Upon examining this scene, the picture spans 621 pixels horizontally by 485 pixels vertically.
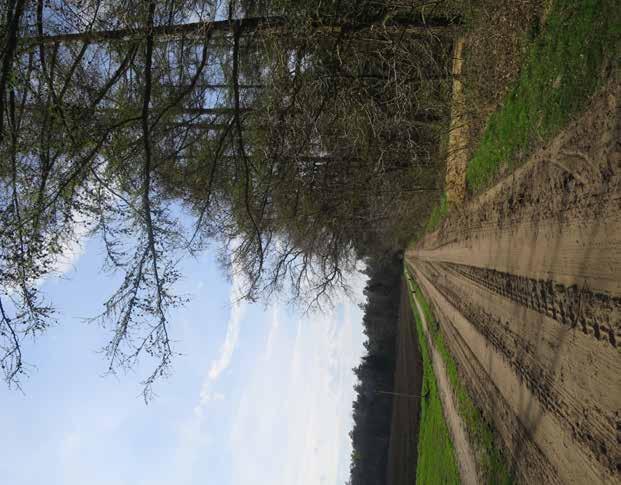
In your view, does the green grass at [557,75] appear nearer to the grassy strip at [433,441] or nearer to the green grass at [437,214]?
the green grass at [437,214]

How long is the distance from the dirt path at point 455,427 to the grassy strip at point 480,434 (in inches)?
10.9

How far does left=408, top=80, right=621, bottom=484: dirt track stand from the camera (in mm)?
Answer: 3656

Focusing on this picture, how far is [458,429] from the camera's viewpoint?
945cm

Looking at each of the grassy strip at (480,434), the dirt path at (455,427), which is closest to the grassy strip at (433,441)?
the dirt path at (455,427)

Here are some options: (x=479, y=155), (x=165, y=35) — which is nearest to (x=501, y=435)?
(x=479, y=155)

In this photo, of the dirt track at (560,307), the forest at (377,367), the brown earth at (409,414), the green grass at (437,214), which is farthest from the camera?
the forest at (377,367)

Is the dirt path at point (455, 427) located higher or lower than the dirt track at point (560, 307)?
lower

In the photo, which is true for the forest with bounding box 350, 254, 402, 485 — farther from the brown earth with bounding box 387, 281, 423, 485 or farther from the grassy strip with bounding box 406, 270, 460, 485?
the grassy strip with bounding box 406, 270, 460, 485

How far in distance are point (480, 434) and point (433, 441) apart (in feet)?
17.7

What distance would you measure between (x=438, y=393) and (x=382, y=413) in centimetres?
2477

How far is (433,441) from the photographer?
1246 cm

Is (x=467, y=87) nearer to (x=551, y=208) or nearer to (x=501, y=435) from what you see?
(x=551, y=208)

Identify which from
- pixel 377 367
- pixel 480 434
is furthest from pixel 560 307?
pixel 377 367

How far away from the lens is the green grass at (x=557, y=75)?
169 inches
